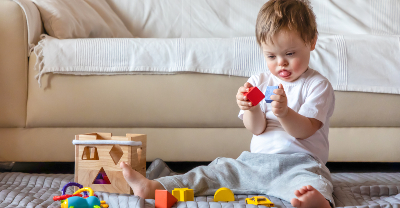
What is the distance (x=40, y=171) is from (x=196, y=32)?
1.02 m

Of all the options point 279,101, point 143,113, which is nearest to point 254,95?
point 279,101

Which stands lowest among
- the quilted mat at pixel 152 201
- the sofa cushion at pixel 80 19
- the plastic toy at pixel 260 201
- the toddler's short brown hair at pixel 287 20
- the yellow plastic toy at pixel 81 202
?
the quilted mat at pixel 152 201

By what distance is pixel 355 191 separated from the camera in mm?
930

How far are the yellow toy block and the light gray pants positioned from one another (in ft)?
0.14

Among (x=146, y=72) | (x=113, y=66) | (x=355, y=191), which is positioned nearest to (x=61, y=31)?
(x=113, y=66)

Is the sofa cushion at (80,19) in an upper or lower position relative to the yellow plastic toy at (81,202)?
upper

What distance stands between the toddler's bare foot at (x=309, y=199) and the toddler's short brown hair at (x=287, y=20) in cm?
37

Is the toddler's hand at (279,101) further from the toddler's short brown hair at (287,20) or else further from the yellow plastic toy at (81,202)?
the yellow plastic toy at (81,202)

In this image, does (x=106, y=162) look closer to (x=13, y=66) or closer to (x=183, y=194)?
(x=183, y=194)

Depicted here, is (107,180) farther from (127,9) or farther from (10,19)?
(127,9)

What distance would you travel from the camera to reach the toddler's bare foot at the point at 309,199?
2.35ft

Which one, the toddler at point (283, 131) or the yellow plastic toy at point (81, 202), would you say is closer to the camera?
the yellow plastic toy at point (81, 202)

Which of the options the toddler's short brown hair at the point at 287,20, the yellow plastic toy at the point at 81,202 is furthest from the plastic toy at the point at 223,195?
the toddler's short brown hair at the point at 287,20

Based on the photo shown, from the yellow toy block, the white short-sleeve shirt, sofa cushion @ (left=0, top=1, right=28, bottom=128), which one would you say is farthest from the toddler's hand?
sofa cushion @ (left=0, top=1, right=28, bottom=128)
